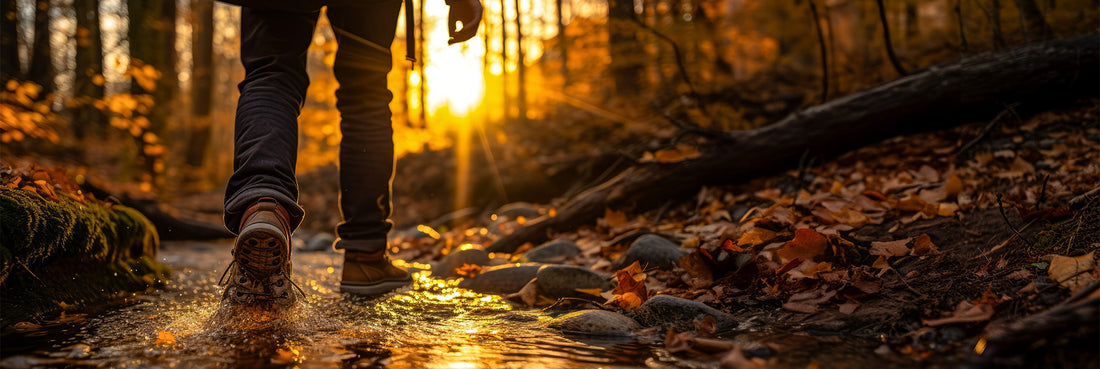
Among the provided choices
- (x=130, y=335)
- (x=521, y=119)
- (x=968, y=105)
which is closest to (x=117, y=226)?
(x=130, y=335)

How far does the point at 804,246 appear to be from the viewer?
201 centimetres

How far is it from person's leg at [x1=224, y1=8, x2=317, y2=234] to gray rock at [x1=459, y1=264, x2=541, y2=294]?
3.32 feet

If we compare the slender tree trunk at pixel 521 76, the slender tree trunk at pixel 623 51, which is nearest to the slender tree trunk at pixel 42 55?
the slender tree trunk at pixel 521 76

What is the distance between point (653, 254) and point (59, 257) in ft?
6.78

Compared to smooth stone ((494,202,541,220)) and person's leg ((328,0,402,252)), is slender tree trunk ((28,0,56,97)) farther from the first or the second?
person's leg ((328,0,402,252))

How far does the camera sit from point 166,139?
1020 centimetres

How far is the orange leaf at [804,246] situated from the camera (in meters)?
2.01

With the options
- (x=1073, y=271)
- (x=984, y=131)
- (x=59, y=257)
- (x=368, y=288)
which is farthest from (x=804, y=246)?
(x=59, y=257)

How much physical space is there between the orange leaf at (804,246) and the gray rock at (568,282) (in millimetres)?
678

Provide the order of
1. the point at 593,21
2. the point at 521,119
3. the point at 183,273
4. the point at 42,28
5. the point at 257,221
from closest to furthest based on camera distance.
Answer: the point at 257,221 < the point at 183,273 < the point at 593,21 < the point at 521,119 < the point at 42,28

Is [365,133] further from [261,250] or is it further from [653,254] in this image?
[653,254]

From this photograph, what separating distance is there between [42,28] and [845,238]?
1548cm

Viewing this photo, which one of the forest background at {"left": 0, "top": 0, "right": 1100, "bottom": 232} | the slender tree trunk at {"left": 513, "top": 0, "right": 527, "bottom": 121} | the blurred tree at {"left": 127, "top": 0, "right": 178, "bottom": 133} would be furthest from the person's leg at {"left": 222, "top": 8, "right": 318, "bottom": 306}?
the slender tree trunk at {"left": 513, "top": 0, "right": 527, "bottom": 121}

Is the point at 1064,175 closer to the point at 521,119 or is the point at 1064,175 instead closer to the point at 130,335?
the point at 130,335
